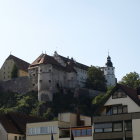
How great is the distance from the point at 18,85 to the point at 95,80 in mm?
26518

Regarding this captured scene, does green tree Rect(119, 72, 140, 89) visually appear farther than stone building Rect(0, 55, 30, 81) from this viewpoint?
No

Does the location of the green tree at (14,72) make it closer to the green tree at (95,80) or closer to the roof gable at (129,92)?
the green tree at (95,80)

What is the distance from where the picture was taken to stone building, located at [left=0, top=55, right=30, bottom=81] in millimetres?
160125

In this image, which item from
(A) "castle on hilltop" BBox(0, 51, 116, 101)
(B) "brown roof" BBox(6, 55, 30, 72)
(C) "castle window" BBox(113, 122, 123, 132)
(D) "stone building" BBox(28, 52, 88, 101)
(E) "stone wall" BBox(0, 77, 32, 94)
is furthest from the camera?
(B) "brown roof" BBox(6, 55, 30, 72)

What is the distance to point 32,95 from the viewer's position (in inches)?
5615

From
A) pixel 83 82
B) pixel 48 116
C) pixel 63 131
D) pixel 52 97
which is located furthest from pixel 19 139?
pixel 83 82

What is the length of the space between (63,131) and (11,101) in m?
82.7

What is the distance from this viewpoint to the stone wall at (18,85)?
14625 centimetres

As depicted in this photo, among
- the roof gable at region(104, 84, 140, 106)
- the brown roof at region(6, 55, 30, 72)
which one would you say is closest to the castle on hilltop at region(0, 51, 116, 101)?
the brown roof at region(6, 55, 30, 72)

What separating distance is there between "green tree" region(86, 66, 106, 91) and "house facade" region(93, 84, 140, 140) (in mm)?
99560

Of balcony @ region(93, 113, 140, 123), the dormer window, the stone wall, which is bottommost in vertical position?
balcony @ region(93, 113, 140, 123)

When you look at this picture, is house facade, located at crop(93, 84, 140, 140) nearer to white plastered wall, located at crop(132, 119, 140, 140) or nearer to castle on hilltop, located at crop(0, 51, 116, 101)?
white plastered wall, located at crop(132, 119, 140, 140)

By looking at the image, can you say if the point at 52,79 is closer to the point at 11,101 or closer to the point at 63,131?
the point at 11,101

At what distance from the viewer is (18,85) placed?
486ft
